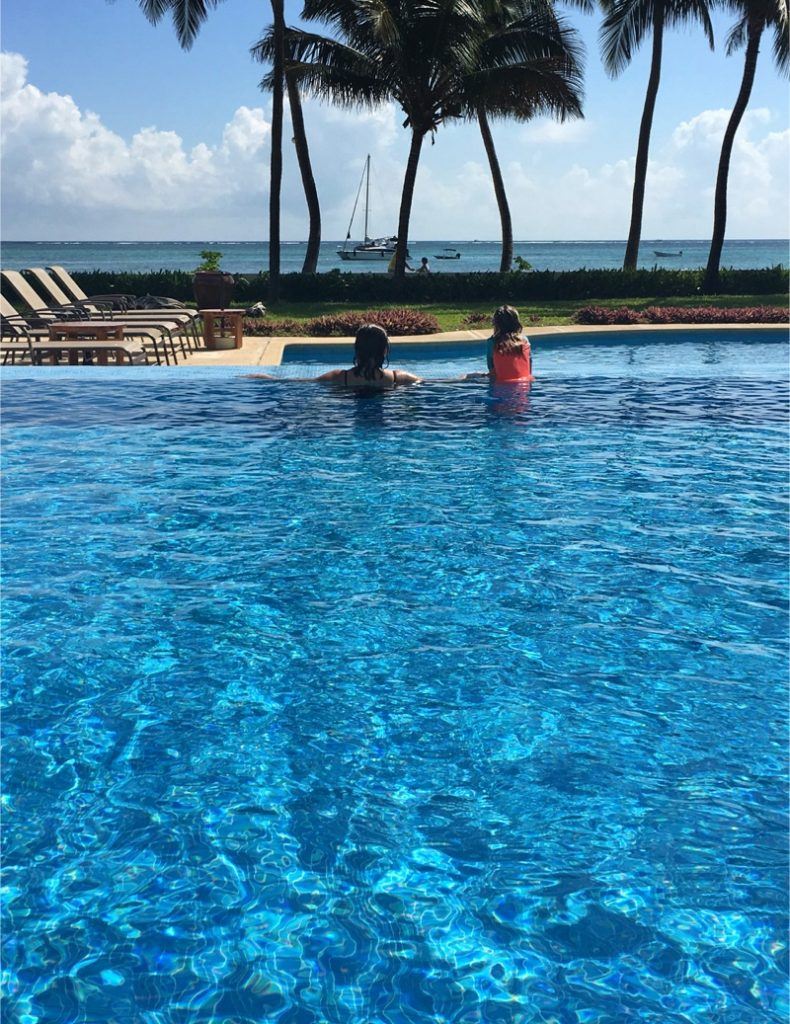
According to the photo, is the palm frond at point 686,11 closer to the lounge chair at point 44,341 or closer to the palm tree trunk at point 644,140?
the palm tree trunk at point 644,140

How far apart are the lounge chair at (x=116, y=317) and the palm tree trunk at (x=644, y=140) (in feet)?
52.8

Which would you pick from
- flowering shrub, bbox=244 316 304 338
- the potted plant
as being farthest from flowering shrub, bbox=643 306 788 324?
the potted plant

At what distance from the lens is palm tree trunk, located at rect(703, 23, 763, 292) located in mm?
29844

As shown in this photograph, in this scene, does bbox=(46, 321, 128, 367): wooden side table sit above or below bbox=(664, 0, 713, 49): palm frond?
below

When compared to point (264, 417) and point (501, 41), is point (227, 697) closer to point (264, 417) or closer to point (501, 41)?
point (264, 417)

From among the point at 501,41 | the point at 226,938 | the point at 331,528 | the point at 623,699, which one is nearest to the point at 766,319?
the point at 501,41

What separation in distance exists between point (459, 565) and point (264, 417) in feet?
21.0

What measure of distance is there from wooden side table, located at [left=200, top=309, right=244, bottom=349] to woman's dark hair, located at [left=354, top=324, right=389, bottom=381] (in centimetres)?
534

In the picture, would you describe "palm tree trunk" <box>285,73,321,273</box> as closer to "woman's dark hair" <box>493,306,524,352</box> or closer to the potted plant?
the potted plant

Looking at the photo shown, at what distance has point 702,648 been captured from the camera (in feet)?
19.7

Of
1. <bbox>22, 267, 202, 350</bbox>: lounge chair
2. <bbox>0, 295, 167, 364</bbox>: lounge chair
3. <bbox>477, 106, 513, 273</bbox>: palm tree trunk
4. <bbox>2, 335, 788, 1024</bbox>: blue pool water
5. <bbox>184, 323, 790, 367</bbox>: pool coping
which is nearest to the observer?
<bbox>2, 335, 788, 1024</bbox>: blue pool water

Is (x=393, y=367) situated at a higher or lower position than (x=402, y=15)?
lower

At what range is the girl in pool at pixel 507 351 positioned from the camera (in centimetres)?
1396

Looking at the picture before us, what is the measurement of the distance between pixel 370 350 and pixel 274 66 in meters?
15.2
